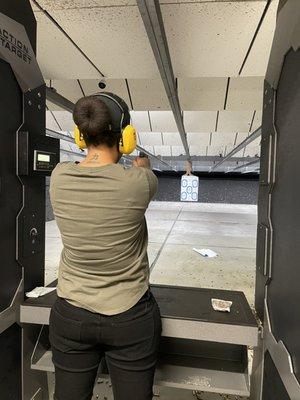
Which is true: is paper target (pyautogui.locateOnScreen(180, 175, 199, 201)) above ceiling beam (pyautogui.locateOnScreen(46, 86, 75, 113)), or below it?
below

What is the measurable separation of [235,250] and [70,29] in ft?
11.0

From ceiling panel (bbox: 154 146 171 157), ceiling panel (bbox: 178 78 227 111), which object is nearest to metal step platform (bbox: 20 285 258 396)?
ceiling panel (bbox: 178 78 227 111)

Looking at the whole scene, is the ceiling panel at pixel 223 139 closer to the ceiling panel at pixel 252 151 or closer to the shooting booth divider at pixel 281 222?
the ceiling panel at pixel 252 151

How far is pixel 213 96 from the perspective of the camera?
3.10 metres

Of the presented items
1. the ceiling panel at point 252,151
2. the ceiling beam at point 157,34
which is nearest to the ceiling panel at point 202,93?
the ceiling beam at point 157,34

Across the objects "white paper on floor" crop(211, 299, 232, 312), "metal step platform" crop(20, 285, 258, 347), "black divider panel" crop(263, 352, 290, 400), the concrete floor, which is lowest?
the concrete floor

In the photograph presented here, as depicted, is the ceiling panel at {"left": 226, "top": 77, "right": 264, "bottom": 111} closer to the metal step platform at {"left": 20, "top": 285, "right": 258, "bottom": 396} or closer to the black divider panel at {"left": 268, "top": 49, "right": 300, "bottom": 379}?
the black divider panel at {"left": 268, "top": 49, "right": 300, "bottom": 379}

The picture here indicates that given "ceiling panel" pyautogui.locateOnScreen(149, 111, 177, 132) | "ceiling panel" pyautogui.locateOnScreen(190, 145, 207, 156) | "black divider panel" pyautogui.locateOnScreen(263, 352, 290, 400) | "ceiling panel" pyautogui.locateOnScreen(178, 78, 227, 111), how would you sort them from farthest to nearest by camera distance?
1. "ceiling panel" pyautogui.locateOnScreen(190, 145, 207, 156)
2. "ceiling panel" pyautogui.locateOnScreen(149, 111, 177, 132)
3. "ceiling panel" pyautogui.locateOnScreen(178, 78, 227, 111)
4. "black divider panel" pyautogui.locateOnScreen(263, 352, 290, 400)

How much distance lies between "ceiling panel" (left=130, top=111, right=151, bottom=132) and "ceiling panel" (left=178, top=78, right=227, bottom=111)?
111 cm

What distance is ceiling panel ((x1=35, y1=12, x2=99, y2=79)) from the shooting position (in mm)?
1704

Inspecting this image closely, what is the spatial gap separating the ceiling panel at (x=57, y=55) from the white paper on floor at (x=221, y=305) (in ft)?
5.78

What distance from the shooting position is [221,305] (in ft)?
4.16

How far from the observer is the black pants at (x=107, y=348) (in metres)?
0.87

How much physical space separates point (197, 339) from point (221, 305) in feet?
0.64
